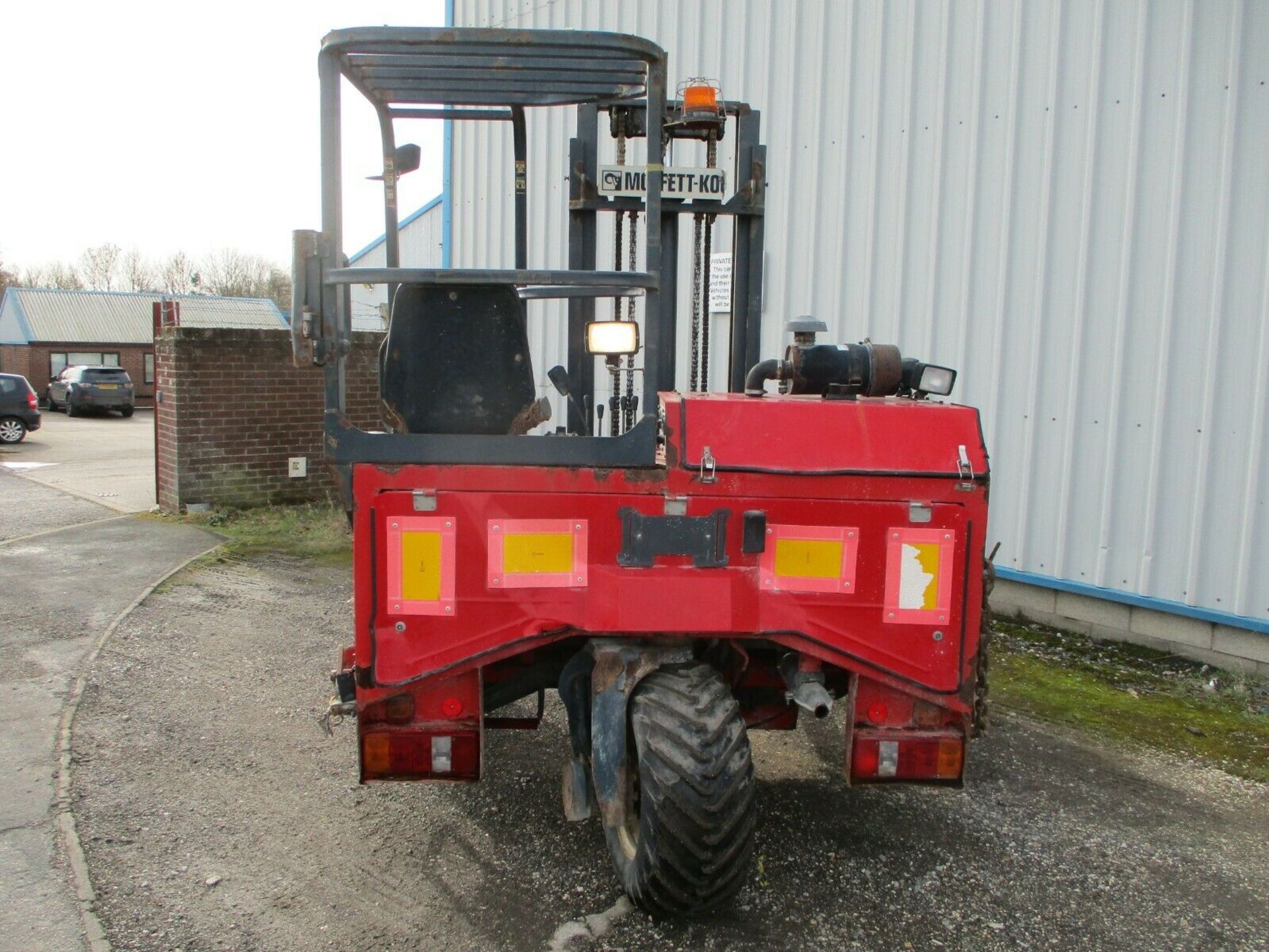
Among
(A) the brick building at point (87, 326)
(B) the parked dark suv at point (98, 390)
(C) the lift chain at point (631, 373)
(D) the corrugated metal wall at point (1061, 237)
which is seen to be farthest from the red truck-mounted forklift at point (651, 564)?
(A) the brick building at point (87, 326)

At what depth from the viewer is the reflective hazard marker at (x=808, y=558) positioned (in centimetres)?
344

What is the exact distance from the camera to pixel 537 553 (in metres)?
3.44

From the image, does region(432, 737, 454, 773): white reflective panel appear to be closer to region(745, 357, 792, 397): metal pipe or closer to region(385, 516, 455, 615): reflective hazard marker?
region(385, 516, 455, 615): reflective hazard marker

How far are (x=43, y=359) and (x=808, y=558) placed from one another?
48230 millimetres

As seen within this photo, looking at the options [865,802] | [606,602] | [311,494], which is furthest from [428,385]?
[311,494]

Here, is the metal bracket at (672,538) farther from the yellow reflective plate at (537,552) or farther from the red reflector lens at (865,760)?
the red reflector lens at (865,760)

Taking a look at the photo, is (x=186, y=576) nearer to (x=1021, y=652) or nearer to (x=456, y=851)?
(x=456, y=851)

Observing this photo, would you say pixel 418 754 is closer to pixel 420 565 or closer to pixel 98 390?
pixel 420 565

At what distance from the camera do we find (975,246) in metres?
7.43

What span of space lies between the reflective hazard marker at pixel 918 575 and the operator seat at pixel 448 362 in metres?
1.48

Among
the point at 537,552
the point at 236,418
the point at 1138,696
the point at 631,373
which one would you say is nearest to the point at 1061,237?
the point at 1138,696

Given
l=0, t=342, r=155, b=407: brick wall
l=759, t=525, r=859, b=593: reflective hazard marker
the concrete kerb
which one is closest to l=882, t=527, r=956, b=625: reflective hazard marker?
l=759, t=525, r=859, b=593: reflective hazard marker

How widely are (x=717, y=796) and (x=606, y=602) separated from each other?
2.27ft

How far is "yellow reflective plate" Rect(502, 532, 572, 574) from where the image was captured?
135 inches
